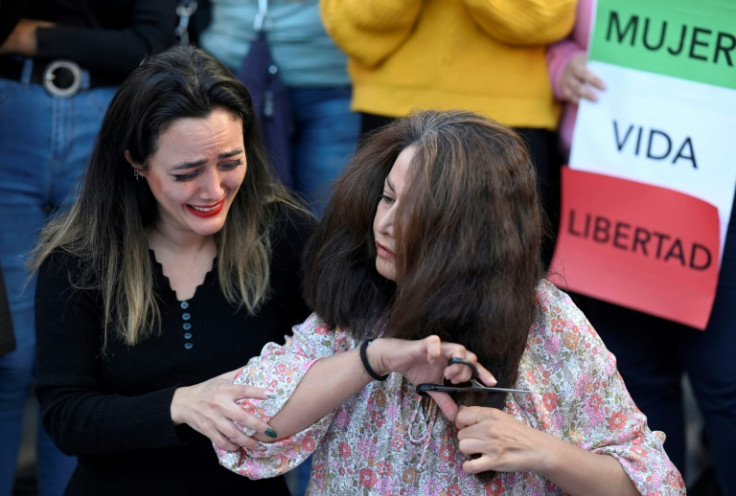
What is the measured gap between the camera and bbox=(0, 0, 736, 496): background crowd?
2947 millimetres

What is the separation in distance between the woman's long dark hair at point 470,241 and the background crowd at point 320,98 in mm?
665

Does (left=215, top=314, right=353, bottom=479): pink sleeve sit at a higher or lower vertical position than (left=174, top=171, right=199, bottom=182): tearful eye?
lower

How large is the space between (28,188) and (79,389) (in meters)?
1.03

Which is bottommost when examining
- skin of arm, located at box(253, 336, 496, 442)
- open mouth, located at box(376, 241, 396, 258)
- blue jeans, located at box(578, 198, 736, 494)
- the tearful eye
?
blue jeans, located at box(578, 198, 736, 494)

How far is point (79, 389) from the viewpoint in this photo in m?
2.45

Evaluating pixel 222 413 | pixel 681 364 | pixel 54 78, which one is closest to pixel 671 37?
pixel 681 364

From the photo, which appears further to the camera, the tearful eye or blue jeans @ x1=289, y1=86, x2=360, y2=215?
blue jeans @ x1=289, y1=86, x2=360, y2=215

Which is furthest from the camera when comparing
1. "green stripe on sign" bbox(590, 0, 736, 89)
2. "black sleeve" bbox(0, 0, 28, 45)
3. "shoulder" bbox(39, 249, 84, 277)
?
"black sleeve" bbox(0, 0, 28, 45)

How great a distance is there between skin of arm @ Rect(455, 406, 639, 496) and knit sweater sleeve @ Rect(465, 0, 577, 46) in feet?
4.11

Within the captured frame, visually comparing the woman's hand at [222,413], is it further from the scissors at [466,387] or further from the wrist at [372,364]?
the scissors at [466,387]

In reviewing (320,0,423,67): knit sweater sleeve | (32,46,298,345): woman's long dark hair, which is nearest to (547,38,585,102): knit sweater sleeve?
(320,0,423,67): knit sweater sleeve

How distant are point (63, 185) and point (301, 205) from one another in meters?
0.96

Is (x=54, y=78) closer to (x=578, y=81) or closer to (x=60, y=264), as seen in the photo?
(x=60, y=264)

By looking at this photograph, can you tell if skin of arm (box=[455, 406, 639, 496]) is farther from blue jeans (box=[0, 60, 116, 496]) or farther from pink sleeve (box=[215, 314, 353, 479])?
blue jeans (box=[0, 60, 116, 496])
